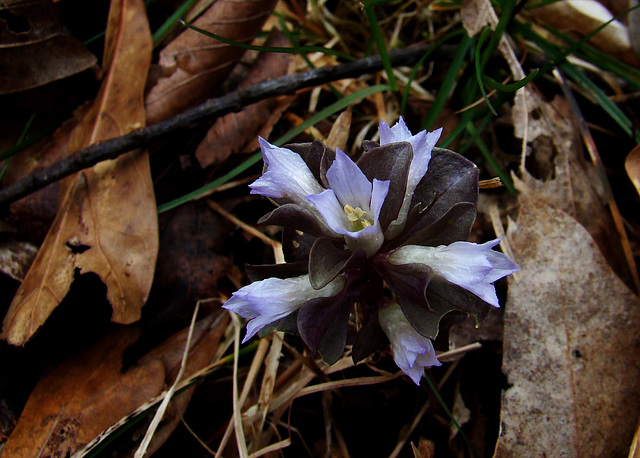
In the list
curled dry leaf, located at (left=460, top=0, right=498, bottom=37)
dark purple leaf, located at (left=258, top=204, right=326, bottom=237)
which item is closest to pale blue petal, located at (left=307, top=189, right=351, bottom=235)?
Result: dark purple leaf, located at (left=258, top=204, right=326, bottom=237)

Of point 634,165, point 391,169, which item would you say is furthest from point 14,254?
point 634,165

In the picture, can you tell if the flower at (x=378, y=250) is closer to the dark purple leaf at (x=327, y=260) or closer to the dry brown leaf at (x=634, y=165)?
the dark purple leaf at (x=327, y=260)

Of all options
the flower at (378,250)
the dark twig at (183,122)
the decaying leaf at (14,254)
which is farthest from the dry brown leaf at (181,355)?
the dark twig at (183,122)

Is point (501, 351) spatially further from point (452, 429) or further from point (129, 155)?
point (129, 155)

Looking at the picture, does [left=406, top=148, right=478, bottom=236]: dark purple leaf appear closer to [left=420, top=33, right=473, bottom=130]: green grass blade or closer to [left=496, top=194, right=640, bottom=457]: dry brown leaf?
[left=496, top=194, right=640, bottom=457]: dry brown leaf

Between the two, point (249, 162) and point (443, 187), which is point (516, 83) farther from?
point (249, 162)

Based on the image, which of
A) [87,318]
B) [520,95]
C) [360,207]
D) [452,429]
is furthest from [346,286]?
[520,95]
